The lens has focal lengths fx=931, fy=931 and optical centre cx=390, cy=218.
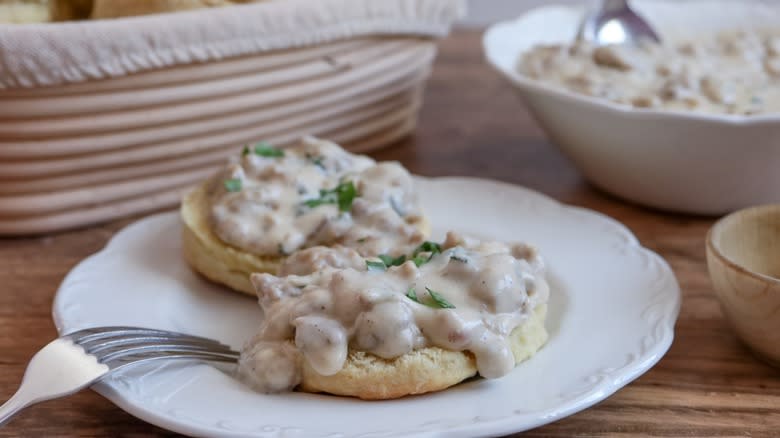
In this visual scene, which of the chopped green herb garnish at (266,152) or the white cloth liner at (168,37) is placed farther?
→ the chopped green herb garnish at (266,152)

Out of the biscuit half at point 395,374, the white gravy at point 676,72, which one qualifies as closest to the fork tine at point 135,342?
the biscuit half at point 395,374

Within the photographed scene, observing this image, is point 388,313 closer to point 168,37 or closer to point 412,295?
point 412,295

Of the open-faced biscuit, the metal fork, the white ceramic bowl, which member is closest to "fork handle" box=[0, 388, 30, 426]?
the metal fork

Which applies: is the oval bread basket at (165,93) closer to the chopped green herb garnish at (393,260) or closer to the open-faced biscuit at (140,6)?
the open-faced biscuit at (140,6)

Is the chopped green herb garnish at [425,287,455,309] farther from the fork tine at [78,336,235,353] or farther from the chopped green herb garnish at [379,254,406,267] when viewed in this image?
the fork tine at [78,336,235,353]

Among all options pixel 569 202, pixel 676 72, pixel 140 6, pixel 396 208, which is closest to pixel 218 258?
pixel 396 208

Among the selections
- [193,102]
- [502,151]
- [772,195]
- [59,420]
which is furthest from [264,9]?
[772,195]
